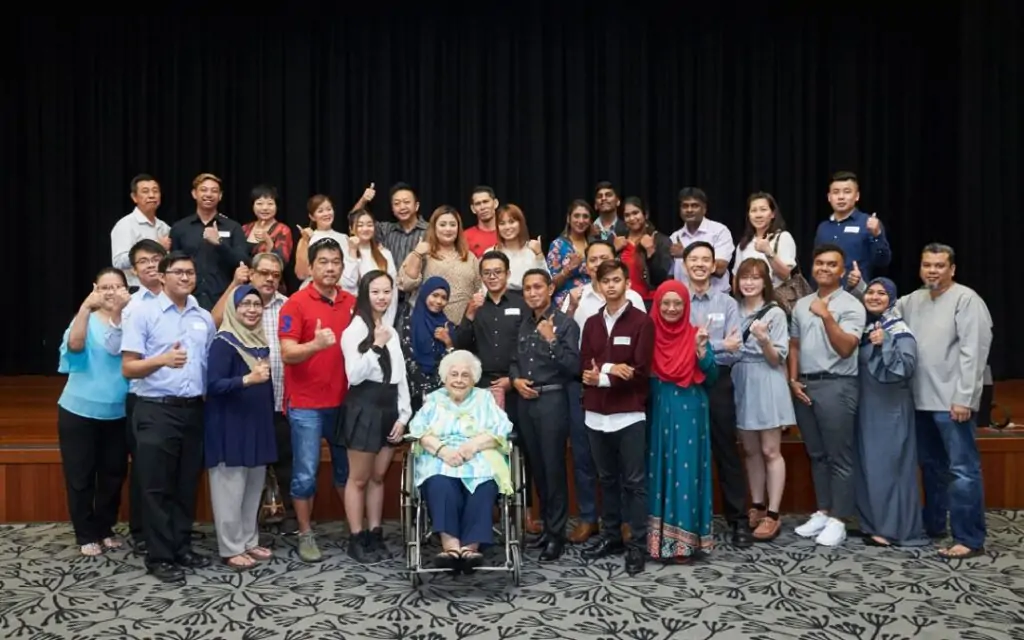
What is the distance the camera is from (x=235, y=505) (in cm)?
430

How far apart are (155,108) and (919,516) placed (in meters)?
6.54

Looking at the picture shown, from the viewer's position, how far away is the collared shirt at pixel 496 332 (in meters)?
4.53

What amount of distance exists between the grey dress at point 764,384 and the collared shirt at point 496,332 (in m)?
1.08

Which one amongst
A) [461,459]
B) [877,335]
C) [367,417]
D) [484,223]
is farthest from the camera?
[484,223]

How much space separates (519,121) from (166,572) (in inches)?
204

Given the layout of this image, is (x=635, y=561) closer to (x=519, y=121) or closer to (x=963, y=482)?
(x=963, y=482)

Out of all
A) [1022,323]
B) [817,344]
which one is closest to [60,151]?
[817,344]

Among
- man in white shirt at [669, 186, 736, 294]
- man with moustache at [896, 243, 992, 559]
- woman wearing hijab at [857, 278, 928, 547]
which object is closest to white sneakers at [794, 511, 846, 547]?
woman wearing hijab at [857, 278, 928, 547]

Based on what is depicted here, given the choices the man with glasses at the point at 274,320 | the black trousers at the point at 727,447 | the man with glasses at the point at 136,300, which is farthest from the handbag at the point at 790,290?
the man with glasses at the point at 136,300

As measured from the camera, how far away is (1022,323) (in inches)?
317

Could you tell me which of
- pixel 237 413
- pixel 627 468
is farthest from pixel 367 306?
pixel 627 468

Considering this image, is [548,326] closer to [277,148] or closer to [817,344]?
[817,344]

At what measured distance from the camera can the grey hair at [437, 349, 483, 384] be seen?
4.18m

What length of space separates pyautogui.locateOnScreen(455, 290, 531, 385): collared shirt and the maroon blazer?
40cm
